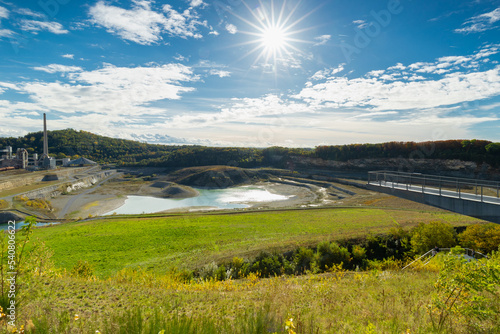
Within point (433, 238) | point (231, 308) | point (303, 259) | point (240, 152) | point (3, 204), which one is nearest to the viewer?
point (231, 308)

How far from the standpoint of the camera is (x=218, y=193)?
2813 inches

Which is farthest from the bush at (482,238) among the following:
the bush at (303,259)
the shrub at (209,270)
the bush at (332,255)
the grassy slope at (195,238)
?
the shrub at (209,270)

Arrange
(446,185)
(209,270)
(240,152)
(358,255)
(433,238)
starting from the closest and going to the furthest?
1. (209,270)
2. (358,255)
3. (433,238)
4. (446,185)
5. (240,152)

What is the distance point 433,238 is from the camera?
14961 millimetres

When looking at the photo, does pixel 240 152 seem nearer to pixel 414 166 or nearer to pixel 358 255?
pixel 414 166

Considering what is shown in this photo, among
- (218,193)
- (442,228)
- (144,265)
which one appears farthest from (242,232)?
(218,193)

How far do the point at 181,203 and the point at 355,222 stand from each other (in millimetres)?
43094

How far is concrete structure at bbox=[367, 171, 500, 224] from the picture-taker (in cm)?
1426

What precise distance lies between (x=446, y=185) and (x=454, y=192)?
0.62 meters

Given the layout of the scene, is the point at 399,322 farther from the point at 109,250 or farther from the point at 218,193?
the point at 218,193

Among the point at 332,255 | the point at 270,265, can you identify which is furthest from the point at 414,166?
the point at 270,265

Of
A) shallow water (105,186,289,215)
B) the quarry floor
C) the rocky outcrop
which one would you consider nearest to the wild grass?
the quarry floor

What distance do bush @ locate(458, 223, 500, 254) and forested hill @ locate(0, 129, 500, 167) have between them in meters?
59.7

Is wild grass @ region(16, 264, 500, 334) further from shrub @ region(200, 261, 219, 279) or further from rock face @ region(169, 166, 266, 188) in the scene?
rock face @ region(169, 166, 266, 188)
